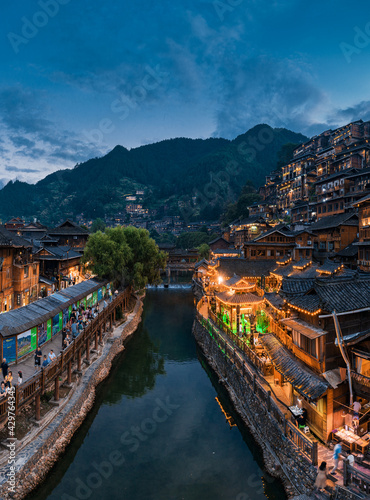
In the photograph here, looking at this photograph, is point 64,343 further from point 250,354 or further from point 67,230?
point 67,230

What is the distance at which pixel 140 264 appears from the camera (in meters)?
45.8

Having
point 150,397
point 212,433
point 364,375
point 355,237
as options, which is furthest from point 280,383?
point 355,237

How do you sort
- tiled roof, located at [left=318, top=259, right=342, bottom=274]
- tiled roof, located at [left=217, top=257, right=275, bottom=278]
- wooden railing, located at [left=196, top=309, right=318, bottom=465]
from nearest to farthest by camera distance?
wooden railing, located at [left=196, top=309, right=318, bottom=465] < tiled roof, located at [left=318, top=259, right=342, bottom=274] < tiled roof, located at [left=217, top=257, right=275, bottom=278]

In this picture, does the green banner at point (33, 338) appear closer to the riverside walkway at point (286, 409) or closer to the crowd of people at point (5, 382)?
the crowd of people at point (5, 382)

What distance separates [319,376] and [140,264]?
34317 mm

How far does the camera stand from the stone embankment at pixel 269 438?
13.0m

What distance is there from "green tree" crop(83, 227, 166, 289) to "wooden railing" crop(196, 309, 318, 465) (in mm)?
17661

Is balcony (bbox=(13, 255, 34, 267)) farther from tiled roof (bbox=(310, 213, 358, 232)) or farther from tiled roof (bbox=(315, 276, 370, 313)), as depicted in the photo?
tiled roof (bbox=(310, 213, 358, 232))

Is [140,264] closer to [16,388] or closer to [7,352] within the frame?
[7,352]

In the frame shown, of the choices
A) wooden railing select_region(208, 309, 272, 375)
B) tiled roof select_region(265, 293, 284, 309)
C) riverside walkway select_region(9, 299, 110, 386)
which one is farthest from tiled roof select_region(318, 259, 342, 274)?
riverside walkway select_region(9, 299, 110, 386)

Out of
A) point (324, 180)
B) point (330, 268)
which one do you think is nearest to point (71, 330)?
point (330, 268)

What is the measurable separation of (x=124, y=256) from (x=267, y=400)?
31.8 meters

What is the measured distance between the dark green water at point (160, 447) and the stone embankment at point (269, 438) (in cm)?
→ 74

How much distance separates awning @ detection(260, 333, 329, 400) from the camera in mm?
13576
